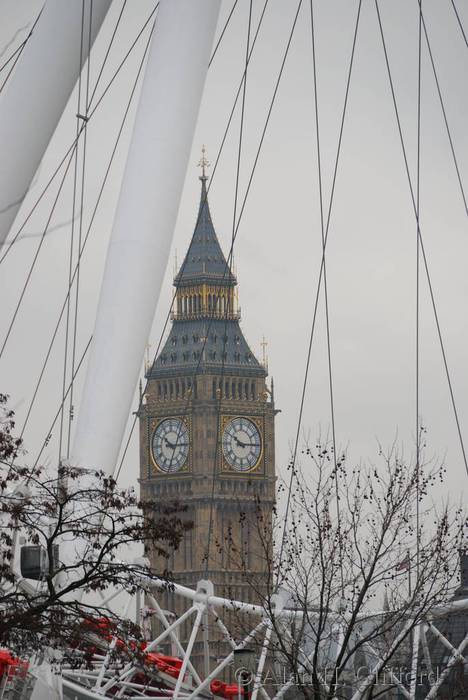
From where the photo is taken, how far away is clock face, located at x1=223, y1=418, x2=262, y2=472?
493 ft

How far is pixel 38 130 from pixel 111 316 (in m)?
2.67

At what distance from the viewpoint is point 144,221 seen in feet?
65.3

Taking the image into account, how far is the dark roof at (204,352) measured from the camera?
155 metres

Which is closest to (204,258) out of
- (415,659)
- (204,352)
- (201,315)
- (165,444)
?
(201,315)

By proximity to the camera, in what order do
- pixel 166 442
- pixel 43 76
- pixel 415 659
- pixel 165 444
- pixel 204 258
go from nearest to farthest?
pixel 43 76 < pixel 415 659 < pixel 165 444 < pixel 166 442 < pixel 204 258

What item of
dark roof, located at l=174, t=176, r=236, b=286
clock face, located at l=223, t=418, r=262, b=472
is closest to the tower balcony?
dark roof, located at l=174, t=176, r=236, b=286

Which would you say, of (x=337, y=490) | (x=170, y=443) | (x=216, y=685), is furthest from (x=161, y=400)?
(x=337, y=490)

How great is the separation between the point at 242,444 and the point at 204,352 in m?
9.35

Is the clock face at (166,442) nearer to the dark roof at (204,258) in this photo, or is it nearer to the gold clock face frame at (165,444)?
the gold clock face frame at (165,444)

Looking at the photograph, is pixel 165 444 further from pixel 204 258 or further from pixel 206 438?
pixel 204 258

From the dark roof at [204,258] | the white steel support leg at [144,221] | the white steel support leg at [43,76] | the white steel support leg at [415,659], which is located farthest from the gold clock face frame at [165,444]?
the white steel support leg at [144,221]

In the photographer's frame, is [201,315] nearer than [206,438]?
No

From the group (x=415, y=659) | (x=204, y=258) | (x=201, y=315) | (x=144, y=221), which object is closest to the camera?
(x=144, y=221)

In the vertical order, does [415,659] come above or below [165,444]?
below
